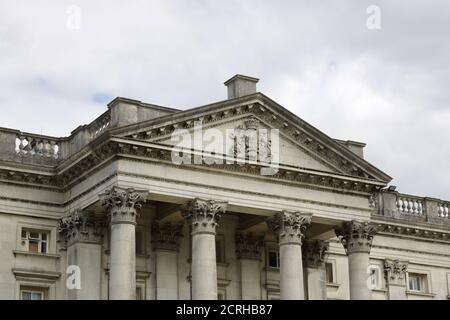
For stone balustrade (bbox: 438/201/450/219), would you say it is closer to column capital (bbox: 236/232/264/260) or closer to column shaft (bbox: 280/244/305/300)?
column capital (bbox: 236/232/264/260)

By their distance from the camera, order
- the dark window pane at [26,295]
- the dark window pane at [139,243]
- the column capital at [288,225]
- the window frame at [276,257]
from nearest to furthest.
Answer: the dark window pane at [26,295]
the column capital at [288,225]
the dark window pane at [139,243]
the window frame at [276,257]

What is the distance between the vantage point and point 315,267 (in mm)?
48562

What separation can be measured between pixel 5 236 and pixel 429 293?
23.8 meters

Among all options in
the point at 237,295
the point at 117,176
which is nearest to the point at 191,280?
the point at 237,295

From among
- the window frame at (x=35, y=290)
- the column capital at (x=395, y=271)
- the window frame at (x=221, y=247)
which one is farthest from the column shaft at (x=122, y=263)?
the column capital at (x=395, y=271)

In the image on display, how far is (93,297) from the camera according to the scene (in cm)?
4238

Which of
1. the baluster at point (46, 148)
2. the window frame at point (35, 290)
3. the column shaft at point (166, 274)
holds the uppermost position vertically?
the baluster at point (46, 148)

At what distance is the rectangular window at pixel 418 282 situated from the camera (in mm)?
54406

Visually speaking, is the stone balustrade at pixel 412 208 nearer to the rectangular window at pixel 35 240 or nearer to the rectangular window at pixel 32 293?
the rectangular window at pixel 35 240

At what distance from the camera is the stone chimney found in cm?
4484

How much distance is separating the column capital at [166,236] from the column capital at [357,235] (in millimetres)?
7648

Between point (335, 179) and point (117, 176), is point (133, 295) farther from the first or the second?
point (335, 179)

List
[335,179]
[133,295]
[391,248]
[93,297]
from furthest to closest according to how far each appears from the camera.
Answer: [391,248] → [335,179] → [93,297] → [133,295]

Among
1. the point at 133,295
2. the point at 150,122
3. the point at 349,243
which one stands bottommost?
the point at 133,295
